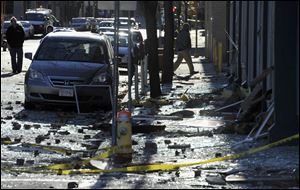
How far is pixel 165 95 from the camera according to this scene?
20.7 m

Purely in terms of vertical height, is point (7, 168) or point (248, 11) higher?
point (248, 11)

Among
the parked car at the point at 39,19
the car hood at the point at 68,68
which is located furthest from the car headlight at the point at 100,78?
the parked car at the point at 39,19

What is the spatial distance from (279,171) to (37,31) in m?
55.6

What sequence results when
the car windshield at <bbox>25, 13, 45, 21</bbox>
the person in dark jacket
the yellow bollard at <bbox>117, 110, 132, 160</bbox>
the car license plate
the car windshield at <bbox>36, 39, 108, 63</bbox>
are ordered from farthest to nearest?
the car windshield at <bbox>25, 13, 45, 21</bbox>
the person in dark jacket
the car windshield at <bbox>36, 39, 108, 63</bbox>
the car license plate
the yellow bollard at <bbox>117, 110, 132, 160</bbox>

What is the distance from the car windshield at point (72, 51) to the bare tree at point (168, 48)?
20.8 feet

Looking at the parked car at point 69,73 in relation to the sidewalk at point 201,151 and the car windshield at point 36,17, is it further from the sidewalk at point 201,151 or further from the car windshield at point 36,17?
the car windshield at point 36,17

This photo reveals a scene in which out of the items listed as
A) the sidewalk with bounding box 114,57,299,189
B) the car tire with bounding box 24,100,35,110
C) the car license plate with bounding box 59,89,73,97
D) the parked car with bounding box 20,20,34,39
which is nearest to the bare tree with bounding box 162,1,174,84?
the sidewalk with bounding box 114,57,299,189

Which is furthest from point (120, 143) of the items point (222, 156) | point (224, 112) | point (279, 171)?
point (224, 112)

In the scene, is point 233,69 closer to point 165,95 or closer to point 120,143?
point 165,95

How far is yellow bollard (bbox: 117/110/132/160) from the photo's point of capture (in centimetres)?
1067

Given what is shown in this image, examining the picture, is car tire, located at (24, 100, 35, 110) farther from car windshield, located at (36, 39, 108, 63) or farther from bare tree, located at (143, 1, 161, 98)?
bare tree, located at (143, 1, 161, 98)

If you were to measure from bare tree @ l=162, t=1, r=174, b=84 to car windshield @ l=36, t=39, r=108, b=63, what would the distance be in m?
6.33

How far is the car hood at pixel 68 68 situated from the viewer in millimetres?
17250

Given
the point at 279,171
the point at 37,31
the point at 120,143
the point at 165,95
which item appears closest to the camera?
the point at 279,171
